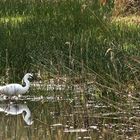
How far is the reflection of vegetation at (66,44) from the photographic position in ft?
31.0

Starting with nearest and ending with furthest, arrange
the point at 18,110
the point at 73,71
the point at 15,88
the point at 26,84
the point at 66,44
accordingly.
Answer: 1. the point at 73,71
2. the point at 18,110
3. the point at 15,88
4. the point at 26,84
5. the point at 66,44

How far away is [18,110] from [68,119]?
3.93ft

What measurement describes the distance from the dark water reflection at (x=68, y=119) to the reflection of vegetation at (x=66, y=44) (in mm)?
355

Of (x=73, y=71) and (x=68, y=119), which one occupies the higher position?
(x=73, y=71)

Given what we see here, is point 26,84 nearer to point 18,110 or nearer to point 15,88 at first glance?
point 15,88

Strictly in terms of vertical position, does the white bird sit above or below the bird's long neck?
below

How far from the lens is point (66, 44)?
37.4 ft

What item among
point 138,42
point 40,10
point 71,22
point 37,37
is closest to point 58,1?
point 40,10

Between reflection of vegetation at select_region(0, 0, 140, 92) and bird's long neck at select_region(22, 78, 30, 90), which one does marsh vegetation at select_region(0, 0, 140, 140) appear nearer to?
reflection of vegetation at select_region(0, 0, 140, 92)

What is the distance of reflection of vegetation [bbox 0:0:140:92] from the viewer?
945 centimetres

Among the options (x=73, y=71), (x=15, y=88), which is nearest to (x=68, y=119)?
(x=73, y=71)

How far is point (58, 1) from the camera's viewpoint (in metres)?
20.0

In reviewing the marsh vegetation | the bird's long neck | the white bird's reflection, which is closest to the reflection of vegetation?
the marsh vegetation

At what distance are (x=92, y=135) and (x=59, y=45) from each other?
15.1 feet
